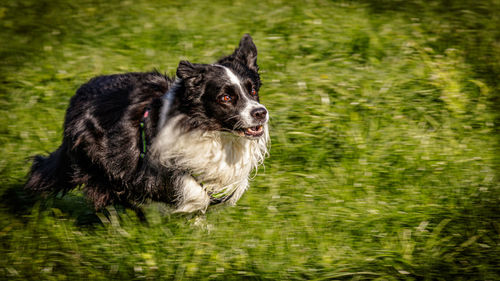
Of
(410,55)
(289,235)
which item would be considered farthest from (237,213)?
(410,55)

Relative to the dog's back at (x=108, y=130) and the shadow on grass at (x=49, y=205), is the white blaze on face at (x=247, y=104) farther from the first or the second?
the shadow on grass at (x=49, y=205)

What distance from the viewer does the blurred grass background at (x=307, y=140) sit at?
4434mm

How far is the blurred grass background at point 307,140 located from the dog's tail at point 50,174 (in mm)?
189

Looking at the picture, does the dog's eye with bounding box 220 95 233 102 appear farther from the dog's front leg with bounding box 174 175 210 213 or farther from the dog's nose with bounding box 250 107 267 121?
the dog's front leg with bounding box 174 175 210 213

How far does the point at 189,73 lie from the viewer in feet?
13.8

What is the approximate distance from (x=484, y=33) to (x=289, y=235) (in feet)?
17.5

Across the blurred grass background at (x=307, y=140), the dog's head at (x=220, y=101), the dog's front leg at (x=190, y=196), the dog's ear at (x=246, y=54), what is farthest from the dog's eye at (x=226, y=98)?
the blurred grass background at (x=307, y=140)

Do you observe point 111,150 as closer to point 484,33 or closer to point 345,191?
point 345,191

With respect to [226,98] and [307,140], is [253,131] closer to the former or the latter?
[226,98]

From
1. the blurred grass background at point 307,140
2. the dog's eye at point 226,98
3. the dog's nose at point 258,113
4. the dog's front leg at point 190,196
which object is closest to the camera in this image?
the dog's nose at point 258,113

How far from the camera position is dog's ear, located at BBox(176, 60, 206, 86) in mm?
4191

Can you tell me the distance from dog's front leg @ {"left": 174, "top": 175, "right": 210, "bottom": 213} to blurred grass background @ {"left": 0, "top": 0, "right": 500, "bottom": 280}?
0.22m

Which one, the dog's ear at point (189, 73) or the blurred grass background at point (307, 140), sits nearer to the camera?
the dog's ear at point (189, 73)

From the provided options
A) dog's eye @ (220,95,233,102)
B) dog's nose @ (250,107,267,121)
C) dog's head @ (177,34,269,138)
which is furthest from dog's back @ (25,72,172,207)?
dog's nose @ (250,107,267,121)
